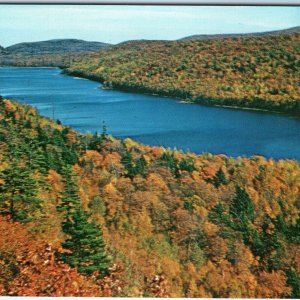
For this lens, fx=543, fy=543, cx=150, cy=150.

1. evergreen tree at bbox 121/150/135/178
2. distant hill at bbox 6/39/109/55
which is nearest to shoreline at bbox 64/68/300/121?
distant hill at bbox 6/39/109/55

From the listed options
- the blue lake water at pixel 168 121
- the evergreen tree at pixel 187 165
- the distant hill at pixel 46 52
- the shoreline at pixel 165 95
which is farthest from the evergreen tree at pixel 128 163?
the distant hill at pixel 46 52

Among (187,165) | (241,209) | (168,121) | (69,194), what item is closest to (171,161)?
(187,165)

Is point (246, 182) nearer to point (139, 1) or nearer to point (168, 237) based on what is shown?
point (168, 237)

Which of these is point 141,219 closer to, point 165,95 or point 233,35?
point 165,95

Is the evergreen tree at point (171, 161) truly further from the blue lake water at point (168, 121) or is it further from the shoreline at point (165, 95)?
the shoreline at point (165, 95)

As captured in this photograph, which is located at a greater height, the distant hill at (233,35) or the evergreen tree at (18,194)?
the distant hill at (233,35)

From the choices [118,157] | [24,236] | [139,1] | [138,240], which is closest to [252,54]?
[139,1]
